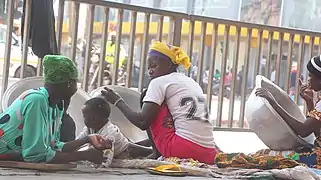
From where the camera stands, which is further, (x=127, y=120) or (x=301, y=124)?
(x=127, y=120)

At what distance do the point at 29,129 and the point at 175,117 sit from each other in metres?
1.39

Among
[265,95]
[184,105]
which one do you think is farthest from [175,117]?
[265,95]

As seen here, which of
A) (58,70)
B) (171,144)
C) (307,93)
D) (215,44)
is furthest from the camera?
(215,44)

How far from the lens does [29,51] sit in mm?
5367

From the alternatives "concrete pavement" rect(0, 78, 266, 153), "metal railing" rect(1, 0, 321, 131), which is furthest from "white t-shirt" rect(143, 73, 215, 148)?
"concrete pavement" rect(0, 78, 266, 153)

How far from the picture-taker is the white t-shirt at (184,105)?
441cm

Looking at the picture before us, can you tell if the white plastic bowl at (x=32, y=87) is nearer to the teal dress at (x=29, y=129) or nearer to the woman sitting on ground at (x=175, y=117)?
the woman sitting on ground at (x=175, y=117)

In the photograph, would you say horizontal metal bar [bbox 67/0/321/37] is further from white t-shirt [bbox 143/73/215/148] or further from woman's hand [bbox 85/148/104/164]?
woman's hand [bbox 85/148/104/164]

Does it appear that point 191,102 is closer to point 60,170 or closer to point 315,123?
point 315,123

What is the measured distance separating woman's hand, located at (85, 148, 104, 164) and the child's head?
0.65m

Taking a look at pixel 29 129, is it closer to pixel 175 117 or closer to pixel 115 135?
pixel 115 135

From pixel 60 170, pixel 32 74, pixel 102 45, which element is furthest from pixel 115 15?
pixel 60 170

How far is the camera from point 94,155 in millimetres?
3566

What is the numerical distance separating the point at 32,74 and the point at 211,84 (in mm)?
1887
